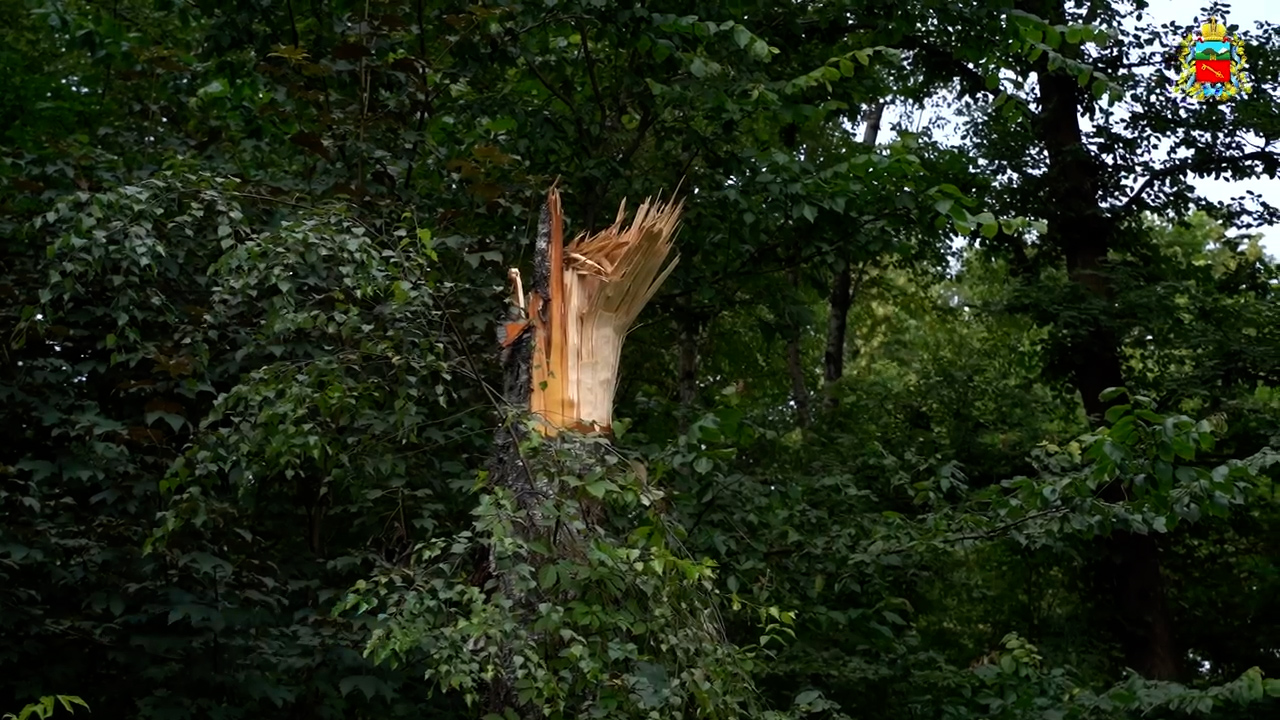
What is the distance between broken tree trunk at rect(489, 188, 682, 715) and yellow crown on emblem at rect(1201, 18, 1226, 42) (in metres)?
8.41

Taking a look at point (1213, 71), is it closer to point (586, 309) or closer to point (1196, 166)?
point (1196, 166)

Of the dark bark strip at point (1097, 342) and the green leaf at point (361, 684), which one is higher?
the dark bark strip at point (1097, 342)

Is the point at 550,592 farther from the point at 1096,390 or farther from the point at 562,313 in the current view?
the point at 1096,390

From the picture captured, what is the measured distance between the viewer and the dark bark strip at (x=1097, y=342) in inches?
475

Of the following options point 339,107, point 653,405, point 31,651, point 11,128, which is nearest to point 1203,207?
point 653,405

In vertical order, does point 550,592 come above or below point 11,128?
below

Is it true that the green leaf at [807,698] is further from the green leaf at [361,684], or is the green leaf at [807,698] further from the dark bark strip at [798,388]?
the dark bark strip at [798,388]

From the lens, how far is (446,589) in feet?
14.0

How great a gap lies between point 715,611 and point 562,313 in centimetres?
125

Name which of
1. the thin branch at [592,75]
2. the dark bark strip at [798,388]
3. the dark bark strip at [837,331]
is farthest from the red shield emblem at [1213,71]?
the thin branch at [592,75]

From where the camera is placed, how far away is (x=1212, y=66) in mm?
12125

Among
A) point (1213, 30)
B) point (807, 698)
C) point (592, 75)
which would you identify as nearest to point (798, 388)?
point (1213, 30)

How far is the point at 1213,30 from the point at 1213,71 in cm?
35

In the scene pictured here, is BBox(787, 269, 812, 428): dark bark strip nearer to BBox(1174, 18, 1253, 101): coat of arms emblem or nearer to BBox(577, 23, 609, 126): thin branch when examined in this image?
BBox(1174, 18, 1253, 101): coat of arms emblem
